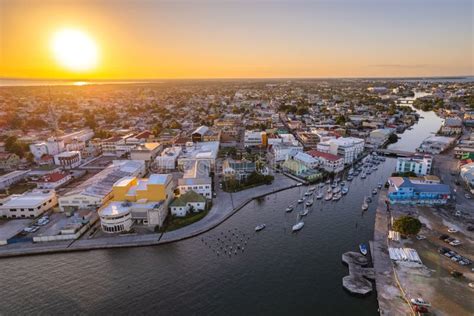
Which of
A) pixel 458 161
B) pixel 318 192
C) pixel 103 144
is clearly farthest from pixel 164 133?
pixel 458 161

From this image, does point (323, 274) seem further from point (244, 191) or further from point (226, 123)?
point (226, 123)

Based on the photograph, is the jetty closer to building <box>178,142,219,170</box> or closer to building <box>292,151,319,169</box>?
building <box>292,151,319,169</box>

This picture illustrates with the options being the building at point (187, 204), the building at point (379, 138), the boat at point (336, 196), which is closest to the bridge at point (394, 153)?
the building at point (379, 138)

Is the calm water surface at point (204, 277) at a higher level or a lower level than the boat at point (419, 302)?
lower

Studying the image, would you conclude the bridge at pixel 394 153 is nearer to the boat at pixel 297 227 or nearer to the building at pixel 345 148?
the building at pixel 345 148

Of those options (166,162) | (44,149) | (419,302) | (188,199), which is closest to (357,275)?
(419,302)
